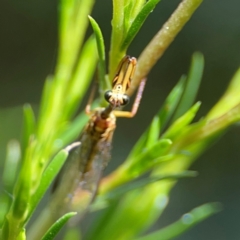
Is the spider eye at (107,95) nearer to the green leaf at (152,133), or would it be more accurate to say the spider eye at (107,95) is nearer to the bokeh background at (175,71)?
the green leaf at (152,133)

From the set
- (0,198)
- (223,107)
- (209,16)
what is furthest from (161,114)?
(209,16)

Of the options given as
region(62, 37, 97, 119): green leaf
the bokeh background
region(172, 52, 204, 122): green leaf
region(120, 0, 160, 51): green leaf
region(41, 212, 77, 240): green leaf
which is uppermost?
the bokeh background

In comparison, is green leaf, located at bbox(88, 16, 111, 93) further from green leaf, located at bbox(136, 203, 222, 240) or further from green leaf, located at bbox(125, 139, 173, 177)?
green leaf, located at bbox(136, 203, 222, 240)

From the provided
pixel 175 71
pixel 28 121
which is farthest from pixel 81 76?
pixel 175 71

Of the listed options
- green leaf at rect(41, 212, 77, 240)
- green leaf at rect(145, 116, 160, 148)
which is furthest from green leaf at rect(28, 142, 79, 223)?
green leaf at rect(145, 116, 160, 148)

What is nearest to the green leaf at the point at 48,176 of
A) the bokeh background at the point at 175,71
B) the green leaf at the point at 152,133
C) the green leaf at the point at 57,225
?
the green leaf at the point at 57,225
